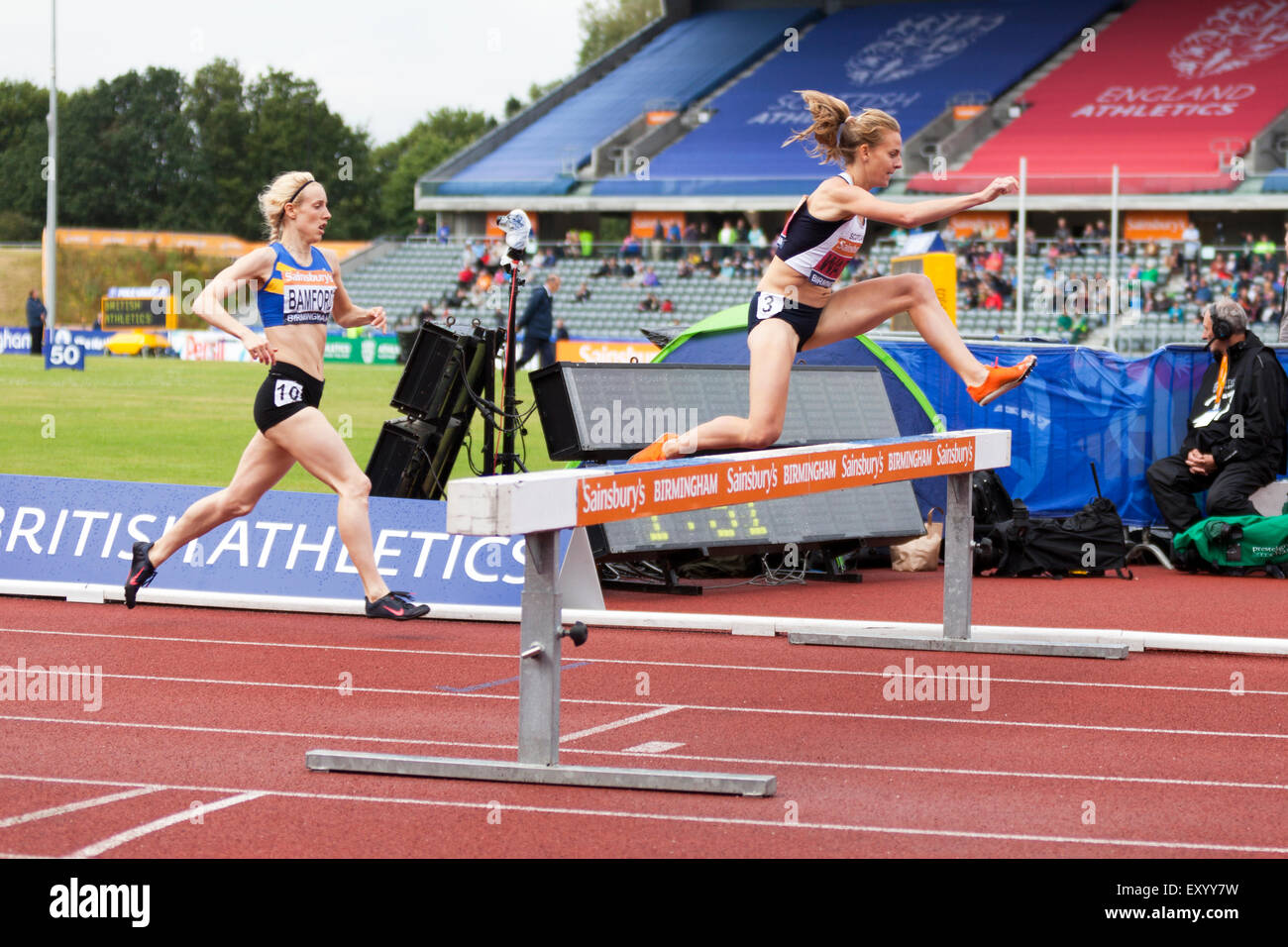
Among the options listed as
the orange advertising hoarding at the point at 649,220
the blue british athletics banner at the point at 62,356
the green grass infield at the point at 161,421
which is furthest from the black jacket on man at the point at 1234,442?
the orange advertising hoarding at the point at 649,220

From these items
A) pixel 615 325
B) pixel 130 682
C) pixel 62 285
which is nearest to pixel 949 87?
pixel 615 325

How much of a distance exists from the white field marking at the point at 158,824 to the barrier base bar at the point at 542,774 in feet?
1.22

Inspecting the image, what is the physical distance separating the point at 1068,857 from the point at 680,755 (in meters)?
1.71

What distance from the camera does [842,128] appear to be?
22.9 ft

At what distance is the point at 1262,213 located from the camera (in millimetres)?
39375

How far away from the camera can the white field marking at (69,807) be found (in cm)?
481

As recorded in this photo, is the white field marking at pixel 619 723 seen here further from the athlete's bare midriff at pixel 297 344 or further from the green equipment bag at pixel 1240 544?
the green equipment bag at pixel 1240 544

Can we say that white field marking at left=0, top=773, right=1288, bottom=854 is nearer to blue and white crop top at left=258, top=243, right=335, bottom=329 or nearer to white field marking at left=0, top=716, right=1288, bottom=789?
white field marking at left=0, top=716, right=1288, bottom=789

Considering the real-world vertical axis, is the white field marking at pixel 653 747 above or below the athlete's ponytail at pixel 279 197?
below

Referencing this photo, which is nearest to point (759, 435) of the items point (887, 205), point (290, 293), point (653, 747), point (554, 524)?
point (887, 205)

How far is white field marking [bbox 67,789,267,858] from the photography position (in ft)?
14.8

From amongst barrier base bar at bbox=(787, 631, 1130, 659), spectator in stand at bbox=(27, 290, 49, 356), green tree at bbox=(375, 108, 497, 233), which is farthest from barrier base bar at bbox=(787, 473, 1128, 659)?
green tree at bbox=(375, 108, 497, 233)

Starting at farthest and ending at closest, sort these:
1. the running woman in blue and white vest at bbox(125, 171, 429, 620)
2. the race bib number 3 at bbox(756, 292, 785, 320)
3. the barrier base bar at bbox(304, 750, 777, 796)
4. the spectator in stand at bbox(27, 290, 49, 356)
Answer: the spectator in stand at bbox(27, 290, 49, 356)
the running woman in blue and white vest at bbox(125, 171, 429, 620)
the race bib number 3 at bbox(756, 292, 785, 320)
the barrier base bar at bbox(304, 750, 777, 796)

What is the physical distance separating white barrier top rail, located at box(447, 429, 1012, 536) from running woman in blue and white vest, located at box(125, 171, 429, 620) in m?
2.23
